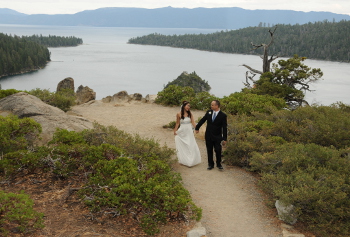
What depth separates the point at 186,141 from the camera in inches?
388

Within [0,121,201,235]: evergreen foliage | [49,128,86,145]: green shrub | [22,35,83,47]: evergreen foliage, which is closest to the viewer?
[0,121,201,235]: evergreen foliage

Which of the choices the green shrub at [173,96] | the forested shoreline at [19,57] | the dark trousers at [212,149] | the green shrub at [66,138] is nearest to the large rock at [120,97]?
the green shrub at [173,96]

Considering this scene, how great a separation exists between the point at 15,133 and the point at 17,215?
423 centimetres

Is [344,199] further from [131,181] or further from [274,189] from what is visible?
[131,181]

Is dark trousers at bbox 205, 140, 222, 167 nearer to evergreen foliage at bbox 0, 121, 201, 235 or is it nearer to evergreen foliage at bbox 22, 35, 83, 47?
evergreen foliage at bbox 0, 121, 201, 235

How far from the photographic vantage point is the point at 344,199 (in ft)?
21.4

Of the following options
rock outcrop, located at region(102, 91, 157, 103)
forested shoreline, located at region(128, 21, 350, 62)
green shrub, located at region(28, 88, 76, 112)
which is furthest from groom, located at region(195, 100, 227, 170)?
forested shoreline, located at region(128, 21, 350, 62)

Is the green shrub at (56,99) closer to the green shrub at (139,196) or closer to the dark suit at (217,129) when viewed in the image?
the dark suit at (217,129)

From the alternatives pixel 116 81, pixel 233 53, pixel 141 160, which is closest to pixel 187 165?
pixel 141 160

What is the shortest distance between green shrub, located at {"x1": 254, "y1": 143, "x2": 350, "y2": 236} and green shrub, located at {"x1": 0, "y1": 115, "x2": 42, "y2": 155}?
237 inches

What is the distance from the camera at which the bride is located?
32.0 ft

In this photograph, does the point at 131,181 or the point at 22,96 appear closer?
the point at 131,181

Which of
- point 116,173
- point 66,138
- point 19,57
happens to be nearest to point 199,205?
point 116,173

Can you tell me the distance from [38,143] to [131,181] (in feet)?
14.3
